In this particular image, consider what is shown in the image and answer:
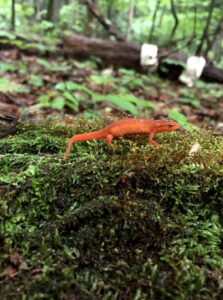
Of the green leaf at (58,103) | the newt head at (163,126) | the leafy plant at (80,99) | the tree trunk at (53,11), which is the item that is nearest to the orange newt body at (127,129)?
the newt head at (163,126)

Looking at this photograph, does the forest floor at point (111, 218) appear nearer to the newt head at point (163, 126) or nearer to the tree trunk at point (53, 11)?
the newt head at point (163, 126)

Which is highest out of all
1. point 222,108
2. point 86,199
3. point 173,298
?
point 86,199

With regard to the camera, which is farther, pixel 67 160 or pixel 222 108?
pixel 222 108

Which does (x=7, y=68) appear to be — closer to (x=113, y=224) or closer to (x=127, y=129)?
(x=127, y=129)

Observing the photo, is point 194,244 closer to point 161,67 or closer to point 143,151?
point 143,151

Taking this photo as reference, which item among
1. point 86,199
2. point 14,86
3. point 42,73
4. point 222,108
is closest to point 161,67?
point 222,108

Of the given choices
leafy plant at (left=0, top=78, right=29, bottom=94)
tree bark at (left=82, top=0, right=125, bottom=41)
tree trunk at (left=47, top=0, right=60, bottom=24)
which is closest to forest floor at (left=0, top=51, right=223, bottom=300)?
leafy plant at (left=0, top=78, right=29, bottom=94)

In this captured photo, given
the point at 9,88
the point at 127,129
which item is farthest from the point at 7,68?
the point at 127,129
